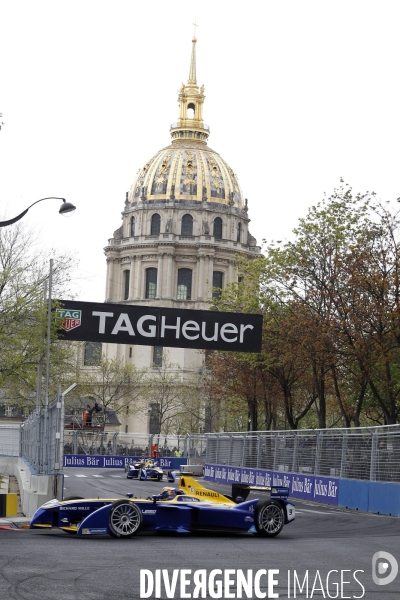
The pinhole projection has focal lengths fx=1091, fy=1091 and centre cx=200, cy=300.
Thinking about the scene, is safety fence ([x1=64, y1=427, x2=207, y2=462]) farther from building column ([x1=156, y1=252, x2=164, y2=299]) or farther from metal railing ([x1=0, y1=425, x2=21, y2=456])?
building column ([x1=156, y1=252, x2=164, y2=299])

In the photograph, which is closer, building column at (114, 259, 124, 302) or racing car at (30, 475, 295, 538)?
racing car at (30, 475, 295, 538)

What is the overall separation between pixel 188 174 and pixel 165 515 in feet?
460

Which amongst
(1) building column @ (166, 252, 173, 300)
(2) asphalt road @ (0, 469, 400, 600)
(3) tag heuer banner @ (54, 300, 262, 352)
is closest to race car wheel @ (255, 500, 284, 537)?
(2) asphalt road @ (0, 469, 400, 600)

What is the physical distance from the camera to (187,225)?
151875mm

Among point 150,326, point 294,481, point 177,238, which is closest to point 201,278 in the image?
point 177,238

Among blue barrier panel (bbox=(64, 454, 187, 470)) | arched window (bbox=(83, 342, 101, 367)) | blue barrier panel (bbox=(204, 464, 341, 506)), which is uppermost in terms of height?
arched window (bbox=(83, 342, 101, 367))

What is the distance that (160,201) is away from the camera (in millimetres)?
152500

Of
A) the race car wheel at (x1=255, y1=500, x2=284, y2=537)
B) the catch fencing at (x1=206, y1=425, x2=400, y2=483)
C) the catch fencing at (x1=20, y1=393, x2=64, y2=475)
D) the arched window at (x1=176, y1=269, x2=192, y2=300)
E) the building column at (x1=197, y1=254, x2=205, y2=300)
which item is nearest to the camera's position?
the race car wheel at (x1=255, y1=500, x2=284, y2=537)

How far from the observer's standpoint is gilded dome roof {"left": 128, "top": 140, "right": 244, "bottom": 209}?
153875mm

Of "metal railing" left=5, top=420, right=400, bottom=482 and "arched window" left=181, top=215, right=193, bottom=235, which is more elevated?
"arched window" left=181, top=215, right=193, bottom=235

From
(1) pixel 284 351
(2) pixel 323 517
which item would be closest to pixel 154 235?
(1) pixel 284 351

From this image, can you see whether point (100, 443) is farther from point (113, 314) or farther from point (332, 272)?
point (113, 314)

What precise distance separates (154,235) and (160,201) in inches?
229

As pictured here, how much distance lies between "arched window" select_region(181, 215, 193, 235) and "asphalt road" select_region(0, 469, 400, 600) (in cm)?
13268
